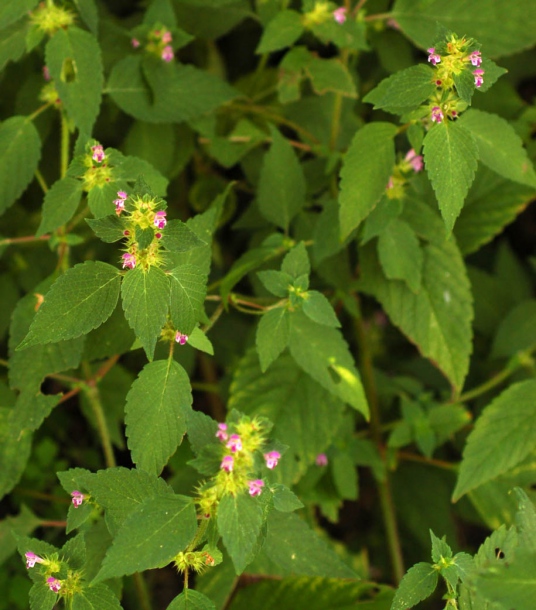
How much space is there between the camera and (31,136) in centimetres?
196

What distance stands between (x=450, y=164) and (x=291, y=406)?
0.88m

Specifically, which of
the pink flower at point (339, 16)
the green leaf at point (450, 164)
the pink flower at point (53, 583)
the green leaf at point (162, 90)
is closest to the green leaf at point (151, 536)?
the pink flower at point (53, 583)

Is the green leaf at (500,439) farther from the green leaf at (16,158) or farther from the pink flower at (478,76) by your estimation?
the green leaf at (16,158)

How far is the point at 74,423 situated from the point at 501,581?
7.26 feet

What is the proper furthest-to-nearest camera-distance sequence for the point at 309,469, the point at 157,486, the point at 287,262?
1. the point at 309,469
2. the point at 287,262
3. the point at 157,486

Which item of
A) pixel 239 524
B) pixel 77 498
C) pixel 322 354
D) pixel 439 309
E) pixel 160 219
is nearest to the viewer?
pixel 239 524

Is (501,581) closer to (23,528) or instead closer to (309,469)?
(309,469)

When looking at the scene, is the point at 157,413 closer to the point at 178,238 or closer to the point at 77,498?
the point at 77,498

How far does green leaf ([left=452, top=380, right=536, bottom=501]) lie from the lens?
192cm

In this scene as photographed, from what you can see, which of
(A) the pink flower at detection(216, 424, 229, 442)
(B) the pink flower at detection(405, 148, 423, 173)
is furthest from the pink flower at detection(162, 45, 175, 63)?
(A) the pink flower at detection(216, 424, 229, 442)

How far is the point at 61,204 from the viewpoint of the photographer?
5.58 ft

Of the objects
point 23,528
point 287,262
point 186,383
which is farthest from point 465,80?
point 23,528

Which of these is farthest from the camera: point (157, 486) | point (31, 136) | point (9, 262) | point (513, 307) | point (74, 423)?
point (74, 423)

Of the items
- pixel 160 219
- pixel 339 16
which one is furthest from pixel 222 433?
pixel 339 16
